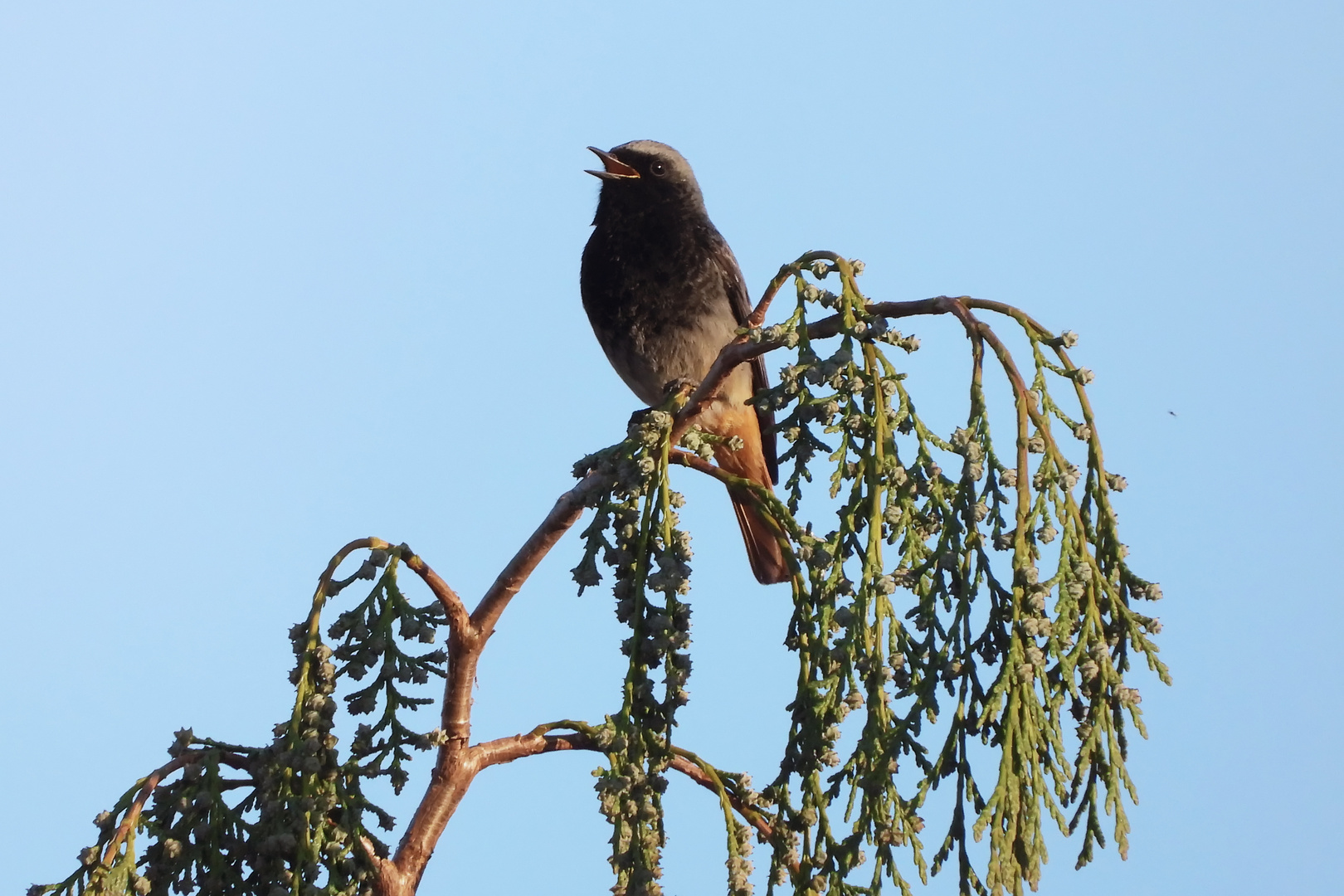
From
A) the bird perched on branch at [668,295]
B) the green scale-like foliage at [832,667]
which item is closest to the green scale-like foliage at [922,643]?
the green scale-like foliage at [832,667]

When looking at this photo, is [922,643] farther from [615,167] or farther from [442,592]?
[615,167]

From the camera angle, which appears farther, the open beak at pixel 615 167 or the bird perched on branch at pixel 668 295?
the open beak at pixel 615 167

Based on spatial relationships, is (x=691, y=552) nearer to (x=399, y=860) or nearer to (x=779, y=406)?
(x=779, y=406)

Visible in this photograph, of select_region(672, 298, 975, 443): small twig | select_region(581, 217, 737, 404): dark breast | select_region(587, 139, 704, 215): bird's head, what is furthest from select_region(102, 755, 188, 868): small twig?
select_region(587, 139, 704, 215): bird's head

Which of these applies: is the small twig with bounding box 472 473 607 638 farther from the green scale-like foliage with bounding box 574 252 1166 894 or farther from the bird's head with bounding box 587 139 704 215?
the bird's head with bounding box 587 139 704 215

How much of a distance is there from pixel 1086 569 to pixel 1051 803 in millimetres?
412

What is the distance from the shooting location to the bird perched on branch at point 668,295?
5.20 metres

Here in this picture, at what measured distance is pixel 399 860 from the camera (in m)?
2.85

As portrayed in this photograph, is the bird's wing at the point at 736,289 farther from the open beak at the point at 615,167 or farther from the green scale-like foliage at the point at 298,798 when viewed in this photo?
the green scale-like foliage at the point at 298,798

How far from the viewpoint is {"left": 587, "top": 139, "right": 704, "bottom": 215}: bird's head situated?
559 cm

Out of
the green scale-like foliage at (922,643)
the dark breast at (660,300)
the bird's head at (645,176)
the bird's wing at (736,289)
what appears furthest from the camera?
the bird's head at (645,176)

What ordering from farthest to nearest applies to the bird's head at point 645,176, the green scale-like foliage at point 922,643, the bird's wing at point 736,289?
the bird's head at point 645,176 < the bird's wing at point 736,289 < the green scale-like foliage at point 922,643

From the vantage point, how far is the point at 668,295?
5.19 metres

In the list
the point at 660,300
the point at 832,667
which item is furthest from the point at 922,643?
the point at 660,300
